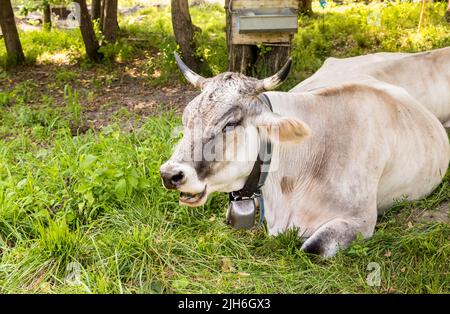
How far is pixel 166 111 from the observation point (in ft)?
20.1

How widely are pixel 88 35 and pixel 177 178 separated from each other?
597 cm

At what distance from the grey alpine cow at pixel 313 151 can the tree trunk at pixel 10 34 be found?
18.4ft

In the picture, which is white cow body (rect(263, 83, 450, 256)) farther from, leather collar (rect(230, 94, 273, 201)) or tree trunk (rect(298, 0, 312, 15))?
tree trunk (rect(298, 0, 312, 15))

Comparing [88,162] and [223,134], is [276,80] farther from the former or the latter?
[88,162]

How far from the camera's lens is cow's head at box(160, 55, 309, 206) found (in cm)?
311

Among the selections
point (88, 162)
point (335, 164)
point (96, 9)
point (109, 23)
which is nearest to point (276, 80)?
point (335, 164)

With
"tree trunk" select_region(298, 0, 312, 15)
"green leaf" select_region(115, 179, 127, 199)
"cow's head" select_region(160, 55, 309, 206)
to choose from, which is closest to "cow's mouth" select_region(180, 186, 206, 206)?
"cow's head" select_region(160, 55, 309, 206)

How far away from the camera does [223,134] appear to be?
3154mm

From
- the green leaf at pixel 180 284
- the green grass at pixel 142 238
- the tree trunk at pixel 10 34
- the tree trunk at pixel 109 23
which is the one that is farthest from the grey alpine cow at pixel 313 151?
the tree trunk at pixel 109 23

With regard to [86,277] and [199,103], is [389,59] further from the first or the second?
[86,277]

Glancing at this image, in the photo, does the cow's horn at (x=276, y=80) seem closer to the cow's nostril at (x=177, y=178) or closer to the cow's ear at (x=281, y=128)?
the cow's ear at (x=281, y=128)

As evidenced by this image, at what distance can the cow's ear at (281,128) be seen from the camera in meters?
3.19

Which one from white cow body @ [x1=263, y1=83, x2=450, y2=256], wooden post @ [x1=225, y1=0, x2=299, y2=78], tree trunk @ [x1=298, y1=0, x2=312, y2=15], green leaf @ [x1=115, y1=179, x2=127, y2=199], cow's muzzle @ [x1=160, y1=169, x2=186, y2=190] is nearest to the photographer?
cow's muzzle @ [x1=160, y1=169, x2=186, y2=190]

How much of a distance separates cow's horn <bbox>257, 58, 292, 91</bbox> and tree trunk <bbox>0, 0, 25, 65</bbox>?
6231mm
